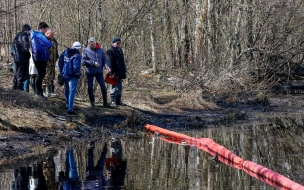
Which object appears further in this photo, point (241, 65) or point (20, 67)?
point (241, 65)

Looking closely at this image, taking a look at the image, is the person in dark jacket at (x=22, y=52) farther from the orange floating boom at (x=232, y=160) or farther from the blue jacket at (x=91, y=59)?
the orange floating boom at (x=232, y=160)

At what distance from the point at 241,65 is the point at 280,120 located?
A: 18.8ft

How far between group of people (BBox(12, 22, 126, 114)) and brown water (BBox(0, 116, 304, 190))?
2.51 meters

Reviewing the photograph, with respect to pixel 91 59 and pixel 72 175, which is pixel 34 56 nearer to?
pixel 91 59

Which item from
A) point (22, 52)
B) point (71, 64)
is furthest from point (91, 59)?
point (22, 52)

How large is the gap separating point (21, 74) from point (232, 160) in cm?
713

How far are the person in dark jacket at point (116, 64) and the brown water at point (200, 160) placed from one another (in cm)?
296

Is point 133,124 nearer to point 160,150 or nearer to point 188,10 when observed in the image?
point 160,150

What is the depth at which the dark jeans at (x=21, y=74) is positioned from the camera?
16.4m

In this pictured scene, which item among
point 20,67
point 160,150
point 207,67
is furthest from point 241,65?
point 160,150

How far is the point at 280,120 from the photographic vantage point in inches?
749

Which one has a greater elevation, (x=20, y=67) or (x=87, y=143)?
(x=20, y=67)

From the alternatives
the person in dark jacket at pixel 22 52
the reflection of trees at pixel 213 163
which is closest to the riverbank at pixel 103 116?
the person in dark jacket at pixel 22 52

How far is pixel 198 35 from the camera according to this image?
27.5 meters
